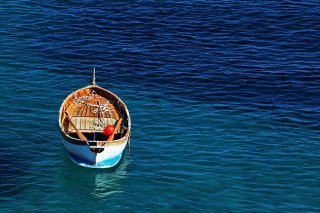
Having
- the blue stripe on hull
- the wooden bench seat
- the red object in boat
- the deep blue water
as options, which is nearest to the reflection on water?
the deep blue water

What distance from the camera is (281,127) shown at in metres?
61.3

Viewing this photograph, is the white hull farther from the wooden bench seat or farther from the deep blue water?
the wooden bench seat

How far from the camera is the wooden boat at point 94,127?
175 feet

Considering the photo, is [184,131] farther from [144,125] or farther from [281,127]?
[281,127]

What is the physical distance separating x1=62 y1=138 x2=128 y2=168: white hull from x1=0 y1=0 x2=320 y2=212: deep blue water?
733mm

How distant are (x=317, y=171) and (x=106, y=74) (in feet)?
79.1

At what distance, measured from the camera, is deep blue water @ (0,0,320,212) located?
52.2 meters

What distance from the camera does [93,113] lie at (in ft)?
192

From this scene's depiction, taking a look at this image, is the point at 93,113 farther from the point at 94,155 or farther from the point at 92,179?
the point at 92,179

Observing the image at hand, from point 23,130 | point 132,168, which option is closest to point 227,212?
point 132,168

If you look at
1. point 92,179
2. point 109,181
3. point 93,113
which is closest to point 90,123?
point 93,113

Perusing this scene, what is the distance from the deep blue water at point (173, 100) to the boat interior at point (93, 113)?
217 centimetres

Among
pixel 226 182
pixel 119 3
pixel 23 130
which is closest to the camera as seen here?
pixel 226 182

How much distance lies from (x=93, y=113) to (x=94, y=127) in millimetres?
2176
